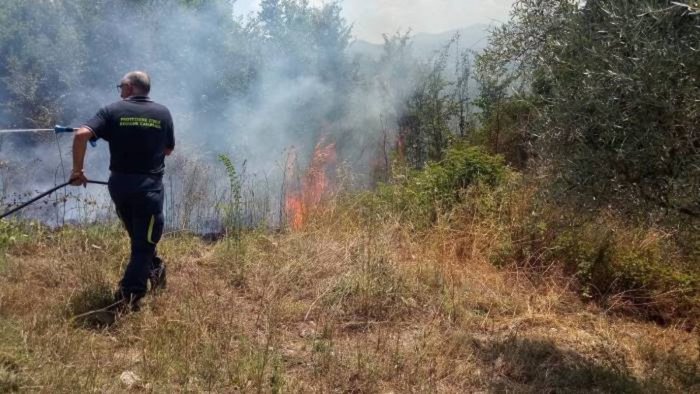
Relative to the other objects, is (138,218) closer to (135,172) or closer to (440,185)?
(135,172)

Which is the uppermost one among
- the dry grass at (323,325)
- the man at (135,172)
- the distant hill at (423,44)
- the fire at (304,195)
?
the distant hill at (423,44)

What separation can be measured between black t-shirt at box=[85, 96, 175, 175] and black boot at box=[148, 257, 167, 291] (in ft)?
2.51

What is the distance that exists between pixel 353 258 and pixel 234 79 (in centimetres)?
747

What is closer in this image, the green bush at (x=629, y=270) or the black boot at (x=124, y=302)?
the black boot at (x=124, y=302)

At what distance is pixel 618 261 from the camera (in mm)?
5023

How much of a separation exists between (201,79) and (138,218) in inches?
305

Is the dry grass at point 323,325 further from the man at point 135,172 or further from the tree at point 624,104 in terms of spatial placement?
the tree at point 624,104

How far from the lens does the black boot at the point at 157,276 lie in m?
4.16

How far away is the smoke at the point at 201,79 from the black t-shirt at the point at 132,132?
429cm

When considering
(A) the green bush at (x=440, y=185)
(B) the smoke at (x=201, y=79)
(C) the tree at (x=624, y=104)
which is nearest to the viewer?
(C) the tree at (x=624, y=104)

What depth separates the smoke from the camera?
9.53 m

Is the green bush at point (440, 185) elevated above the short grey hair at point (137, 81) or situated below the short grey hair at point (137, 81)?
below

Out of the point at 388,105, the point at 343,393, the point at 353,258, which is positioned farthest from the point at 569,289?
the point at 388,105

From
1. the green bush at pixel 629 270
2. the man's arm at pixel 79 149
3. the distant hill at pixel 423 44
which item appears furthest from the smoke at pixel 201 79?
the green bush at pixel 629 270
